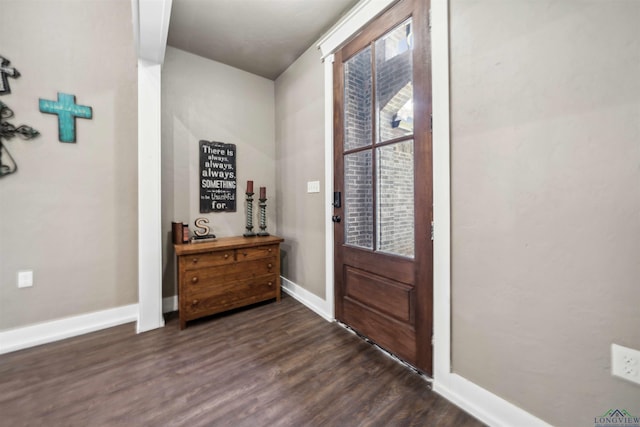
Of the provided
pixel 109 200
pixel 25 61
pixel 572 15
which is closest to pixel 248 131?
pixel 109 200

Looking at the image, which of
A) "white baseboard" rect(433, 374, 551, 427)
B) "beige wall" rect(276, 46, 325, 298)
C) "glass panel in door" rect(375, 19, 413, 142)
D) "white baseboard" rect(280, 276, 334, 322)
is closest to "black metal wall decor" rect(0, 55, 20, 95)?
"beige wall" rect(276, 46, 325, 298)

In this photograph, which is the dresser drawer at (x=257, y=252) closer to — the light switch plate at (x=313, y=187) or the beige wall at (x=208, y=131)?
the beige wall at (x=208, y=131)

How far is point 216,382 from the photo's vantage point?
1.46m

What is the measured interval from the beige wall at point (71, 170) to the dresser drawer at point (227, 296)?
2.04 feet

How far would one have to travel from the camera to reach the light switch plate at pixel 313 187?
236cm

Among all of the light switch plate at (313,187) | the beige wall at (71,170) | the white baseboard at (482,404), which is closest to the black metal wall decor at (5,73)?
the beige wall at (71,170)

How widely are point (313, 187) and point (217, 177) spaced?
1.08 meters

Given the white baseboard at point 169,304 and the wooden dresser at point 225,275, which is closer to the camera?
the wooden dresser at point 225,275

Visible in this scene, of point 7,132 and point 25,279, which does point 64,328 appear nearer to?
point 25,279

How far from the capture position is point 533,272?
3.51 feet

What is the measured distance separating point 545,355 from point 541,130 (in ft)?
3.10

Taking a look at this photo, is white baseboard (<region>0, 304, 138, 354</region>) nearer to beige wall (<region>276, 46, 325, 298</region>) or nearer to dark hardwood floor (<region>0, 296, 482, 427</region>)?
dark hardwood floor (<region>0, 296, 482, 427</region>)

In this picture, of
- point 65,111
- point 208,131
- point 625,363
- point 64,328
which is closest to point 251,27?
point 208,131

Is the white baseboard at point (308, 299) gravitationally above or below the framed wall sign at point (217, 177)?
below
